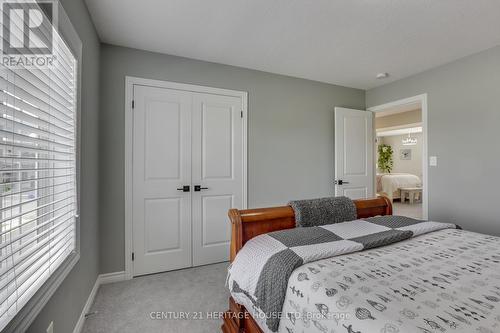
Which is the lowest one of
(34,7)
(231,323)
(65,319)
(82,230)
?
(231,323)

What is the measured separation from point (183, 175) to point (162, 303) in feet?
4.15

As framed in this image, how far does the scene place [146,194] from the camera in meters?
2.63

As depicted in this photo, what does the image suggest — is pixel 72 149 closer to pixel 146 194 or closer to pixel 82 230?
pixel 82 230

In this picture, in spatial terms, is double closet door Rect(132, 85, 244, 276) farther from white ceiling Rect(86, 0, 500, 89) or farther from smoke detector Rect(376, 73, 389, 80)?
smoke detector Rect(376, 73, 389, 80)

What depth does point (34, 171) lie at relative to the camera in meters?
1.11

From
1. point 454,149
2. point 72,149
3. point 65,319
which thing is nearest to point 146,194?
point 72,149

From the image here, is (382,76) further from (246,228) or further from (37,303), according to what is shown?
(37,303)

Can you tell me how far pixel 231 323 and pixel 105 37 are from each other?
Answer: 2706 mm

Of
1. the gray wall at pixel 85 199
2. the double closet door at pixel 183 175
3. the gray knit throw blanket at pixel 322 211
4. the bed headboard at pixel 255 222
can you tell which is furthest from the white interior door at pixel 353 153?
the gray wall at pixel 85 199

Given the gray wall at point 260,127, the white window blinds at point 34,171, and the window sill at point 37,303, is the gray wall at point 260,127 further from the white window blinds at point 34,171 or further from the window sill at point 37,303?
the window sill at point 37,303

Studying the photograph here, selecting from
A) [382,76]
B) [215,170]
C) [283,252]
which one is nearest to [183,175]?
[215,170]

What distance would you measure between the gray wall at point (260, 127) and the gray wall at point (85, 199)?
155 mm

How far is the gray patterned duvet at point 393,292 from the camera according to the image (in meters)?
0.81

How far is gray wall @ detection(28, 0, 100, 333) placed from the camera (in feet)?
4.55
